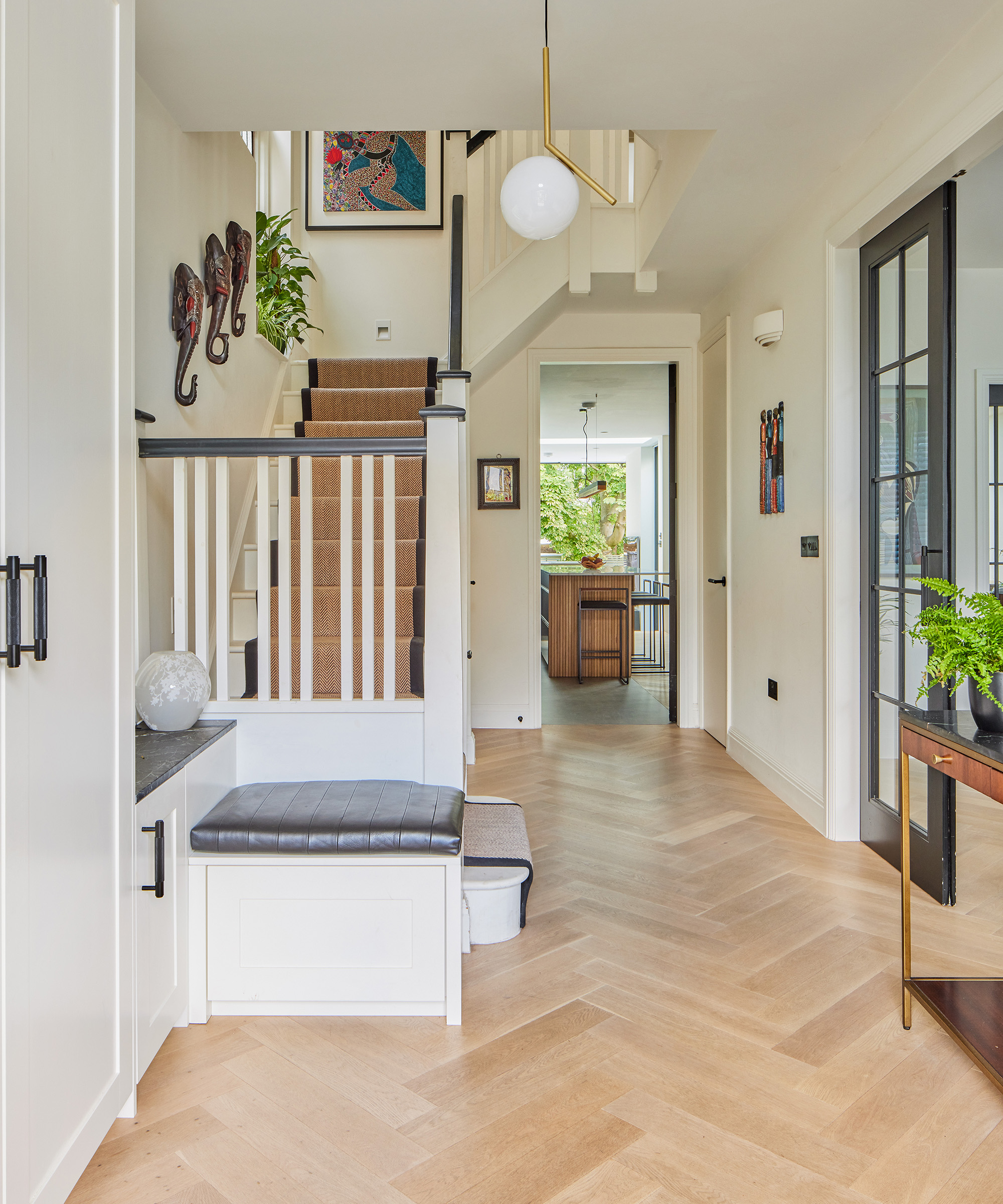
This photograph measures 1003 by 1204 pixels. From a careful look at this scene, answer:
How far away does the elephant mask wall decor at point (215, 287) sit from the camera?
2982 mm

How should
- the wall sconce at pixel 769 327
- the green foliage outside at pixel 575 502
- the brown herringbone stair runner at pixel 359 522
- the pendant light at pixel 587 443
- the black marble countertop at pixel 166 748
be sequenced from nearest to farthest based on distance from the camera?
1. the black marble countertop at pixel 166 748
2. the brown herringbone stair runner at pixel 359 522
3. the wall sconce at pixel 769 327
4. the pendant light at pixel 587 443
5. the green foliage outside at pixel 575 502

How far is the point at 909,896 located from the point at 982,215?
10.2 feet

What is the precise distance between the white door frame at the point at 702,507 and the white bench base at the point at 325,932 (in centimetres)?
299

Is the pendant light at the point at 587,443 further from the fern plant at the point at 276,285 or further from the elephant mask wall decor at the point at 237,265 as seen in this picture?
the elephant mask wall decor at the point at 237,265

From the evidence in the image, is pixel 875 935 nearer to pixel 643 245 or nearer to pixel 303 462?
pixel 303 462

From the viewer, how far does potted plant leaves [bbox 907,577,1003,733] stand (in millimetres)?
1634

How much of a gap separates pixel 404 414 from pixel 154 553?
199 centimetres

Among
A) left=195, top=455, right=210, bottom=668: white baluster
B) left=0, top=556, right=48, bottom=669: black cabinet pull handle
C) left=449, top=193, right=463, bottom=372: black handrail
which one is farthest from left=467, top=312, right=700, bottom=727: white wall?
left=0, top=556, right=48, bottom=669: black cabinet pull handle

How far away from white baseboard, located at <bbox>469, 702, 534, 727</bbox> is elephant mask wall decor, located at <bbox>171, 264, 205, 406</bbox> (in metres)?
2.90

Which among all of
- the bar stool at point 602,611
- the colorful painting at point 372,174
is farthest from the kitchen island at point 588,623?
the colorful painting at point 372,174

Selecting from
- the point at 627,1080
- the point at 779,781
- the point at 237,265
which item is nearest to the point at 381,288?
the point at 237,265

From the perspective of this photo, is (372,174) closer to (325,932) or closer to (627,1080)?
(325,932)

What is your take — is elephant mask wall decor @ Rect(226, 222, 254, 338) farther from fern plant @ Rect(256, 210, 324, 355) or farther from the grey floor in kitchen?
the grey floor in kitchen

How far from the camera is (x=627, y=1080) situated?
1.65 metres
